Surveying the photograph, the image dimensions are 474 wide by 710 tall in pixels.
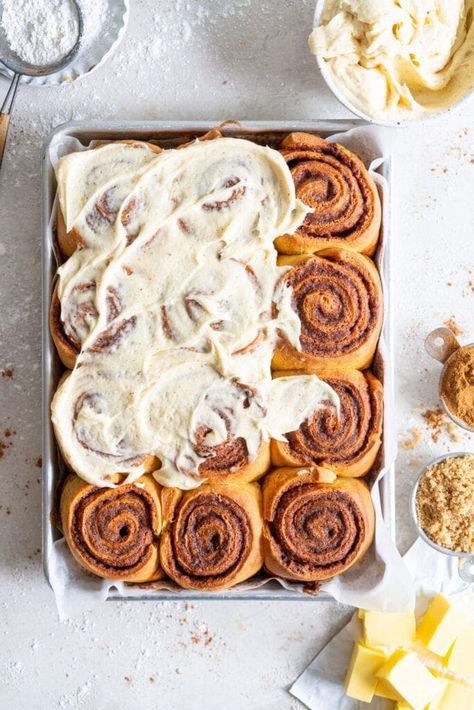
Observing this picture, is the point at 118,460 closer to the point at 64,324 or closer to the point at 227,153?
the point at 64,324

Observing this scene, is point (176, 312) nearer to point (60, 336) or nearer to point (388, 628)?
point (60, 336)

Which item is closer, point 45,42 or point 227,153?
point 227,153

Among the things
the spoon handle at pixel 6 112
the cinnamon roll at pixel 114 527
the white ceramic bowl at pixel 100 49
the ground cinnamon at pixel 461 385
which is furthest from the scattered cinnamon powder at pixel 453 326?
the spoon handle at pixel 6 112

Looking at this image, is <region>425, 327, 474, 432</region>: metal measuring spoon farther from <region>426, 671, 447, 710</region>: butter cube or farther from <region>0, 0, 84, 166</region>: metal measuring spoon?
<region>0, 0, 84, 166</region>: metal measuring spoon

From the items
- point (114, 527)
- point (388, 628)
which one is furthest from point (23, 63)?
point (388, 628)

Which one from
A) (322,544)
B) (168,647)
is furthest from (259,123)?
(168,647)

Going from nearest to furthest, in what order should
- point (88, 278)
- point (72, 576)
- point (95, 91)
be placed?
point (88, 278)
point (72, 576)
point (95, 91)

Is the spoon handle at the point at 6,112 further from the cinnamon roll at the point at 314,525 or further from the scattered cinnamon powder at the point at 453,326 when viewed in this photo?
the scattered cinnamon powder at the point at 453,326
